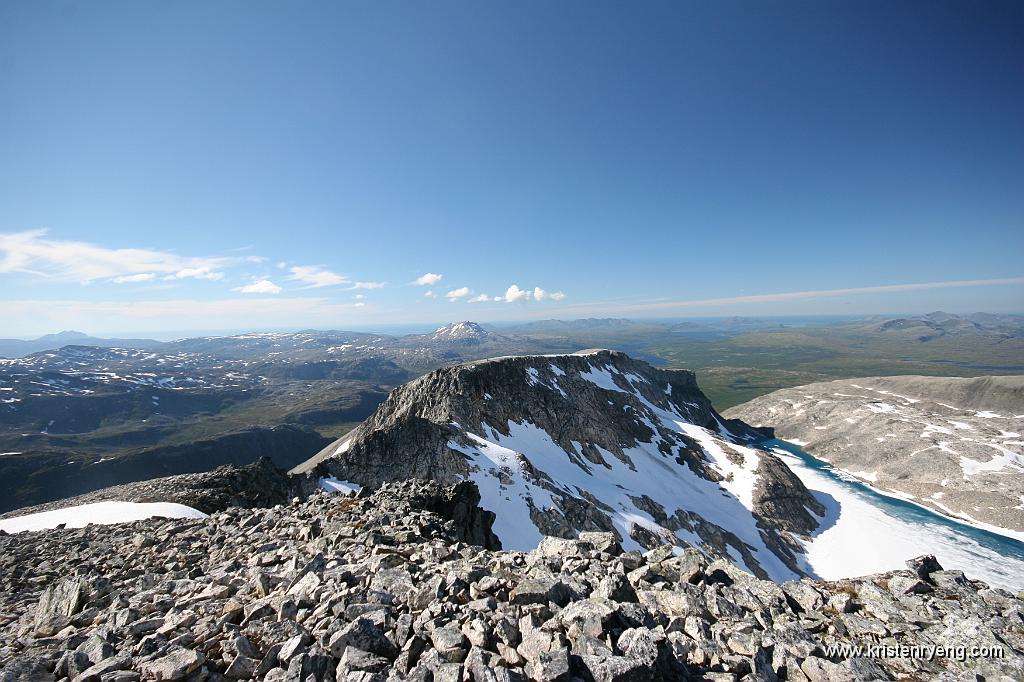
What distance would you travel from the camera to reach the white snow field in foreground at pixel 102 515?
20.8 metres

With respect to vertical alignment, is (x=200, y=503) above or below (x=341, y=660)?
below

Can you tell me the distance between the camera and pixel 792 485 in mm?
85875

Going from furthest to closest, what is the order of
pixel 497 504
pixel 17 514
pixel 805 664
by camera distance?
pixel 497 504, pixel 17 514, pixel 805 664

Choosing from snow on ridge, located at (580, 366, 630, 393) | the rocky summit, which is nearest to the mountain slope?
snow on ridge, located at (580, 366, 630, 393)

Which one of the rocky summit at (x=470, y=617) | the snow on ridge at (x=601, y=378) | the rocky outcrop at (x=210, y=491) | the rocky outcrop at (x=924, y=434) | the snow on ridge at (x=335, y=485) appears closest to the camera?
the rocky summit at (x=470, y=617)

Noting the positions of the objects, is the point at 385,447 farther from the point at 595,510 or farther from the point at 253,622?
the point at 253,622

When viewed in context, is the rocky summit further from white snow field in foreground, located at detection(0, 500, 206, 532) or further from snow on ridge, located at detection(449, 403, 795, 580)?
snow on ridge, located at detection(449, 403, 795, 580)

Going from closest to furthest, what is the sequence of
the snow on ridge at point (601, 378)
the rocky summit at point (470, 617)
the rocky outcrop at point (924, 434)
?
the rocky summit at point (470, 617)
the rocky outcrop at point (924, 434)
the snow on ridge at point (601, 378)

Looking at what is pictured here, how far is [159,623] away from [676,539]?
54845 millimetres

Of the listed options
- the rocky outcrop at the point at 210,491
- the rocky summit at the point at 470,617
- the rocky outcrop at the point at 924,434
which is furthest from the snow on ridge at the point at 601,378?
the rocky summit at the point at 470,617

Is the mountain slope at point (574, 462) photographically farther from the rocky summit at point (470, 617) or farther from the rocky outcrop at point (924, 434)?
the rocky outcrop at point (924, 434)

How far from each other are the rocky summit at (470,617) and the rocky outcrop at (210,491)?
433 inches

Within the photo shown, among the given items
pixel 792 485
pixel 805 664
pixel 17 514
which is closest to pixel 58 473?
pixel 17 514

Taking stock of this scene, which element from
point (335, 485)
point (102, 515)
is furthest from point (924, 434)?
point (102, 515)
